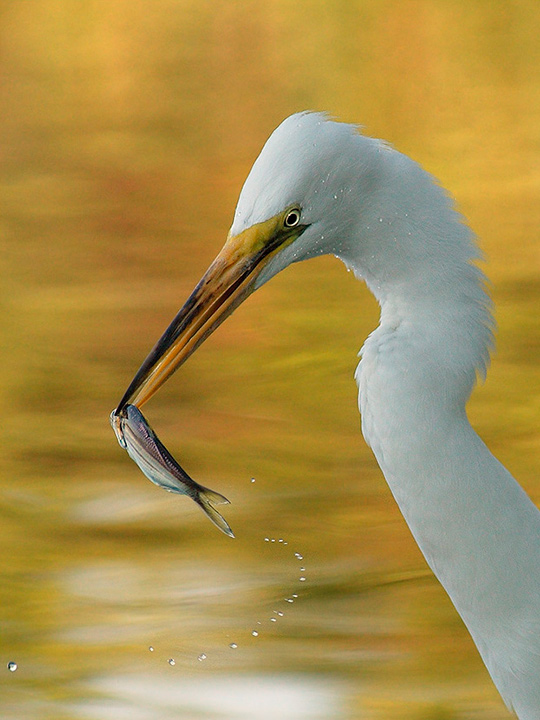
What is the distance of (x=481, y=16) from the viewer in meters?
11.2

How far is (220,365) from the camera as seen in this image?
19.1 ft

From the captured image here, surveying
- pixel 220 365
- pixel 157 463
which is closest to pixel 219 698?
pixel 157 463

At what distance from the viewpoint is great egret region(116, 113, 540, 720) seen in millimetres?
2051

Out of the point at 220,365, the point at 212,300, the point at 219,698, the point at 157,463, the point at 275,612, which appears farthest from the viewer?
the point at 220,365

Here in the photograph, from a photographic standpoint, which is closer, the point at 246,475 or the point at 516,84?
the point at 246,475

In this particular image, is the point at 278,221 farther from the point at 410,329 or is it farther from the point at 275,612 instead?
the point at 275,612

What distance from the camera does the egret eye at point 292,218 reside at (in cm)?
209

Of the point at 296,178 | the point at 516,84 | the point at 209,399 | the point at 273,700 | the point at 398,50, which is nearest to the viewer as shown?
the point at 296,178

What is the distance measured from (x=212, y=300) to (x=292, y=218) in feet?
0.63

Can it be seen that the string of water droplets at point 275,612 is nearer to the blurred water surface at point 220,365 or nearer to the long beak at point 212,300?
the blurred water surface at point 220,365

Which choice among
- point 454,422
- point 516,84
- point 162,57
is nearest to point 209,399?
point 454,422

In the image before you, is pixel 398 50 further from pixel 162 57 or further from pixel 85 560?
pixel 85 560

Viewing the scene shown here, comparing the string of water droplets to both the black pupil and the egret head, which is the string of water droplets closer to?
the egret head

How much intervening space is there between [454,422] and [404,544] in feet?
6.88
